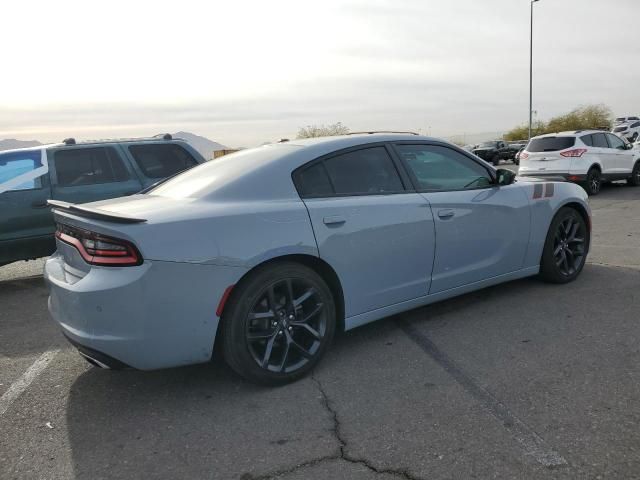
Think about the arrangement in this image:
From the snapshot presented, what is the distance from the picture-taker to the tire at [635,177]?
1501 centimetres

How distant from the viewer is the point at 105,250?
2918 mm

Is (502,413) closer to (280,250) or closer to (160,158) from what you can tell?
(280,250)

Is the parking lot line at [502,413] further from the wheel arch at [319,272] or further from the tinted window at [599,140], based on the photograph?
the tinted window at [599,140]

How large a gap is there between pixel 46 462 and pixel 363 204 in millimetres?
2323

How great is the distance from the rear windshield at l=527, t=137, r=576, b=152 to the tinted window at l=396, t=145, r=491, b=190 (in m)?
10.1

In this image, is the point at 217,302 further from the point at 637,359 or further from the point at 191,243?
the point at 637,359

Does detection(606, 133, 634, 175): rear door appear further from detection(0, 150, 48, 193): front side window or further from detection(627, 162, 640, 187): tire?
detection(0, 150, 48, 193): front side window

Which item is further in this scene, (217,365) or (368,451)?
(217,365)

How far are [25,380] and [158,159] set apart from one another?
3.92 metres

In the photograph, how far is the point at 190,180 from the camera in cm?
391

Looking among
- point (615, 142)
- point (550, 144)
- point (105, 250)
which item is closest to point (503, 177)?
point (105, 250)

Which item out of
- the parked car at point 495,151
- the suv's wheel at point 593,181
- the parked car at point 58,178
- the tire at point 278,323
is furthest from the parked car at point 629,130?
the tire at point 278,323

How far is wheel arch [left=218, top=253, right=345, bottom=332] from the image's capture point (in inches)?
124

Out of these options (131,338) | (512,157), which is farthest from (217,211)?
(512,157)
